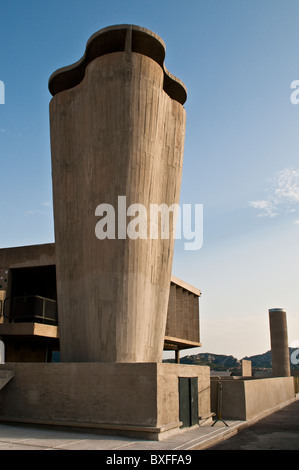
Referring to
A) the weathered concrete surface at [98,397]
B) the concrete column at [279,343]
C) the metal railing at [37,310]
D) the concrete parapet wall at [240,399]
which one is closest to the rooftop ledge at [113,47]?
the metal railing at [37,310]

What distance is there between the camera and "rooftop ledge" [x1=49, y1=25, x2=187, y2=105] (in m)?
15.4

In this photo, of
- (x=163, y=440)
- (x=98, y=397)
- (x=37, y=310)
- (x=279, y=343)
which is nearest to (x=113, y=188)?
(x=98, y=397)

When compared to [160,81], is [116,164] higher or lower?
lower

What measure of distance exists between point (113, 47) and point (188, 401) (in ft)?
43.6

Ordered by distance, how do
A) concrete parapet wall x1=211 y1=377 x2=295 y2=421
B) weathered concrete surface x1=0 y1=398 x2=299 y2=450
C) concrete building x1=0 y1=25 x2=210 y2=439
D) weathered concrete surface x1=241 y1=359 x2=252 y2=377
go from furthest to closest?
weathered concrete surface x1=241 y1=359 x2=252 y2=377 < concrete parapet wall x1=211 y1=377 x2=295 y2=421 < concrete building x1=0 y1=25 x2=210 y2=439 < weathered concrete surface x1=0 y1=398 x2=299 y2=450

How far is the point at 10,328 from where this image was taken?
19.7m

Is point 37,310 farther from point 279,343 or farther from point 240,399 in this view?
point 279,343

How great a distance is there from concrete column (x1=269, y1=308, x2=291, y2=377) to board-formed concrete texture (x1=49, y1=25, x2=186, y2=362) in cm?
4438

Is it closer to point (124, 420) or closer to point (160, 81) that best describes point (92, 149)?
point (160, 81)

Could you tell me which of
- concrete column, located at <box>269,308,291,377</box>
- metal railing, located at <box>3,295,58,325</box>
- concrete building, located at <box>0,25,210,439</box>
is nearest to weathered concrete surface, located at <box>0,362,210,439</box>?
concrete building, located at <box>0,25,210,439</box>

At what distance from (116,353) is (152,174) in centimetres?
662

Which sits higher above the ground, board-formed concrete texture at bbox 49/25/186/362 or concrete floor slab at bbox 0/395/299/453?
board-formed concrete texture at bbox 49/25/186/362

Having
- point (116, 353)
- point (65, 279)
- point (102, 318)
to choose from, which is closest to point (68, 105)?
point (65, 279)

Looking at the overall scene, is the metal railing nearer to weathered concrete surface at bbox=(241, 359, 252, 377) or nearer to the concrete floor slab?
the concrete floor slab
